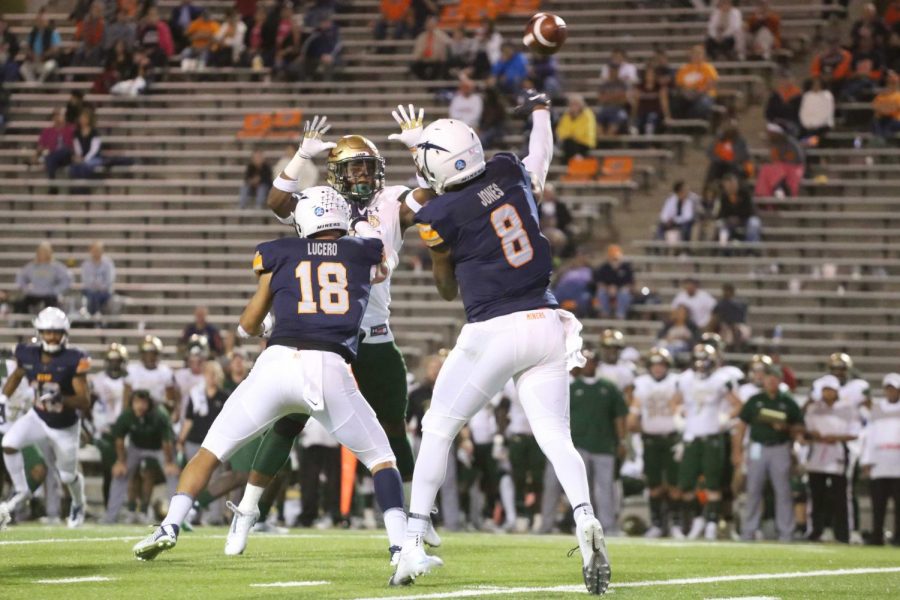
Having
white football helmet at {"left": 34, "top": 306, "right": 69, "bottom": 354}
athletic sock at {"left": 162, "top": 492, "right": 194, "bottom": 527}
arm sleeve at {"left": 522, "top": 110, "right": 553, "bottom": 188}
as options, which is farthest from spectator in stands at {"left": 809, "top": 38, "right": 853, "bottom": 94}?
athletic sock at {"left": 162, "top": 492, "right": 194, "bottom": 527}

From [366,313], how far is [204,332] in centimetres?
923

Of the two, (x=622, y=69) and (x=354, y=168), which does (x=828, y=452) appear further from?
(x=354, y=168)

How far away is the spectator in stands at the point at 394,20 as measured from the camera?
2242cm

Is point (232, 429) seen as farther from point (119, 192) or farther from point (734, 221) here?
point (119, 192)

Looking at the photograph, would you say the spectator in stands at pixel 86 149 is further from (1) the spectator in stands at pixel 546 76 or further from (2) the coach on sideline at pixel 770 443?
(2) the coach on sideline at pixel 770 443

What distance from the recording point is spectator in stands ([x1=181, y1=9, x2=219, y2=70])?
22.9 metres

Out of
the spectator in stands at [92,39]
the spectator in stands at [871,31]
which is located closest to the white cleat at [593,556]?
the spectator in stands at [871,31]

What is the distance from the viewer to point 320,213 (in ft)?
24.2

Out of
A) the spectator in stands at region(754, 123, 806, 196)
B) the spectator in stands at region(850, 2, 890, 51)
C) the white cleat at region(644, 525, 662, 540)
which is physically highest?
the spectator in stands at region(850, 2, 890, 51)

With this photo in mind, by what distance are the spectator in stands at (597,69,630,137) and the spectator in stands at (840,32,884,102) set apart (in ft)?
8.48

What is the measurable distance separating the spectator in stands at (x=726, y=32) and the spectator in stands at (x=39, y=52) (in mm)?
9631

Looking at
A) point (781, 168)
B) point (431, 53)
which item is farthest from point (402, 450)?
point (431, 53)

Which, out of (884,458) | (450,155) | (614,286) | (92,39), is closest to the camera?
(450,155)

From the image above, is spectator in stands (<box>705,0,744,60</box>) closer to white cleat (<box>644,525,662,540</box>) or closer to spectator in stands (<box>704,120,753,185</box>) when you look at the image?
spectator in stands (<box>704,120,753,185</box>)
